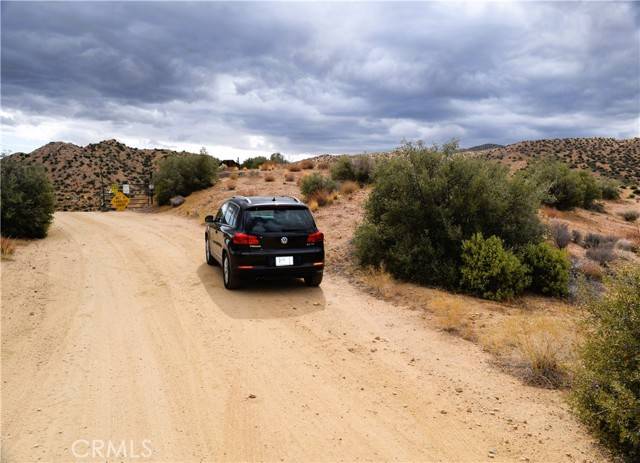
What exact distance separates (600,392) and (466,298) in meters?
5.09

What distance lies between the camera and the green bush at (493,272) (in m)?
9.01

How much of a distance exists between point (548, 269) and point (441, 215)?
2.49m

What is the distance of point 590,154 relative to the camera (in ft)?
215

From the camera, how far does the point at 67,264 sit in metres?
11.5

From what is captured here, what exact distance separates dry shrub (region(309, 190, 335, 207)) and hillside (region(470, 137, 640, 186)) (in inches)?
1585

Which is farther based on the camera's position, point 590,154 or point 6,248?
point 590,154

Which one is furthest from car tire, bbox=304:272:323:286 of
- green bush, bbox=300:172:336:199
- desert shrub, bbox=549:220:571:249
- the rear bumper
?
green bush, bbox=300:172:336:199

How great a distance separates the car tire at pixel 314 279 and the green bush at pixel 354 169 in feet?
49.6

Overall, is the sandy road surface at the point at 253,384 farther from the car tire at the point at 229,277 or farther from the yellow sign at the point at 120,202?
the yellow sign at the point at 120,202

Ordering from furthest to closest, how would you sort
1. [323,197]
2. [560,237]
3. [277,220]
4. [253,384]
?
[323,197], [560,237], [277,220], [253,384]

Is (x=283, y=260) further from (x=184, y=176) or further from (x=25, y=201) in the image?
(x=184, y=176)

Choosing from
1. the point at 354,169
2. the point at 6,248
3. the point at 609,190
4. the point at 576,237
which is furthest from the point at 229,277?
the point at 609,190

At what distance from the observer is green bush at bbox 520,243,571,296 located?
9.70 meters

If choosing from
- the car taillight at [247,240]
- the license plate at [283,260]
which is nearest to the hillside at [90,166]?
the car taillight at [247,240]
